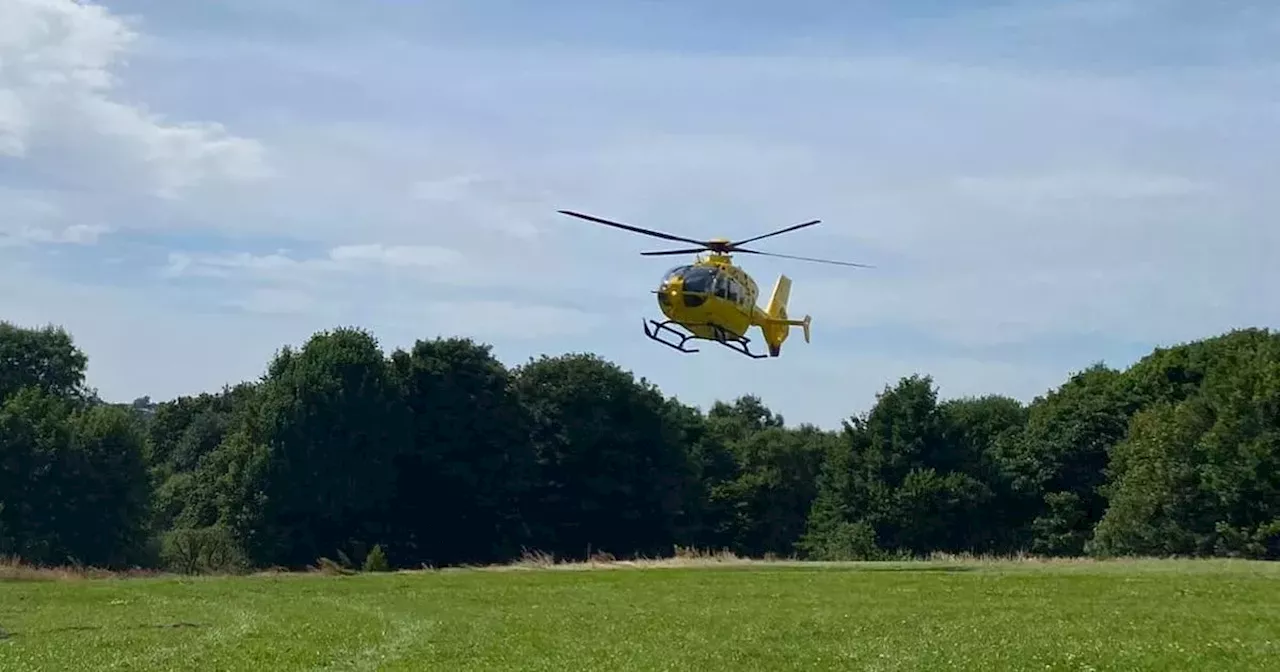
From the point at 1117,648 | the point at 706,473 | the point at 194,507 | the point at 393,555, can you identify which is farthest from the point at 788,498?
the point at 1117,648

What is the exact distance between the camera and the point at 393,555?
283 ft

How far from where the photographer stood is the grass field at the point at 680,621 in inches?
896

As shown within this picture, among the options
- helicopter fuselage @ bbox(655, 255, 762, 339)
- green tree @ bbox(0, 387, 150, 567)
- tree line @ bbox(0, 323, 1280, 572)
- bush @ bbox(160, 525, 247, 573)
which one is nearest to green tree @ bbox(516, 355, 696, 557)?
tree line @ bbox(0, 323, 1280, 572)

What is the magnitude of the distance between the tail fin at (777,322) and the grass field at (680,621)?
699 cm

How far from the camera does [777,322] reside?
151 ft

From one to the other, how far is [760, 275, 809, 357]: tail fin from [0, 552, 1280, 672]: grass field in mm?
6987

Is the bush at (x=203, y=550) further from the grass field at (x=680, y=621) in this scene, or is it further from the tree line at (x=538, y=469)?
the grass field at (x=680, y=621)

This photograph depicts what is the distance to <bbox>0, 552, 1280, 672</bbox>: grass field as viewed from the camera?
22.8 m

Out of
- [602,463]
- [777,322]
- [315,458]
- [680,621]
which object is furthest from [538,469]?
[680,621]

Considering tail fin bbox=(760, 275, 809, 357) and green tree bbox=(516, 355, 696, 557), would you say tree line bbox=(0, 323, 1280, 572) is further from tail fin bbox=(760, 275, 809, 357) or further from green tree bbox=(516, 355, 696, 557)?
tail fin bbox=(760, 275, 809, 357)

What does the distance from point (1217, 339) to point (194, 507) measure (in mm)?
57787

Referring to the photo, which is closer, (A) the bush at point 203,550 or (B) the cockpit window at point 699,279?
(B) the cockpit window at point 699,279

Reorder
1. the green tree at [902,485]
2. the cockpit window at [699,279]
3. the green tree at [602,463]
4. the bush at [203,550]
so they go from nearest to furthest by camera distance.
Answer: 1. the cockpit window at [699,279]
2. the bush at [203,550]
3. the green tree at [902,485]
4. the green tree at [602,463]

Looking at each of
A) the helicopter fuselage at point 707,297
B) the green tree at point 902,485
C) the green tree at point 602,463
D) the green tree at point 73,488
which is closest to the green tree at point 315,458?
the green tree at point 73,488
